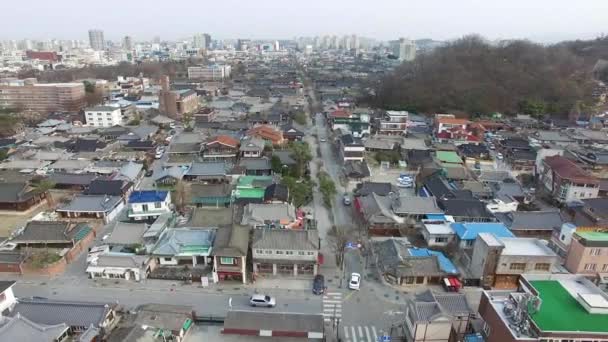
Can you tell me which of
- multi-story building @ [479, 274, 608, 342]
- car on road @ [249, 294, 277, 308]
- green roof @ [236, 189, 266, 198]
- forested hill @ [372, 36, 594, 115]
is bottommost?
car on road @ [249, 294, 277, 308]

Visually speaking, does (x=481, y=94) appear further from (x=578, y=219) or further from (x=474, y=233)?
(x=474, y=233)

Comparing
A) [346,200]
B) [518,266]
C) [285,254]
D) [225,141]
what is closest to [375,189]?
[346,200]

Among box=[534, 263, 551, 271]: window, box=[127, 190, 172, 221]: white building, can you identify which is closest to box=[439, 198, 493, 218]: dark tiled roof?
box=[534, 263, 551, 271]: window

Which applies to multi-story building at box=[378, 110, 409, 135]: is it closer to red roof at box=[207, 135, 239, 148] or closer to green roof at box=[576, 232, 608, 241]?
red roof at box=[207, 135, 239, 148]

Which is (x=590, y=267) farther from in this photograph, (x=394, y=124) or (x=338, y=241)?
(x=394, y=124)

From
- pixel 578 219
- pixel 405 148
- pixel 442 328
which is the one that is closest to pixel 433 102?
pixel 405 148

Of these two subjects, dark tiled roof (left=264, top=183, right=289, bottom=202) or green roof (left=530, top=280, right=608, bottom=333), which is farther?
dark tiled roof (left=264, top=183, right=289, bottom=202)
